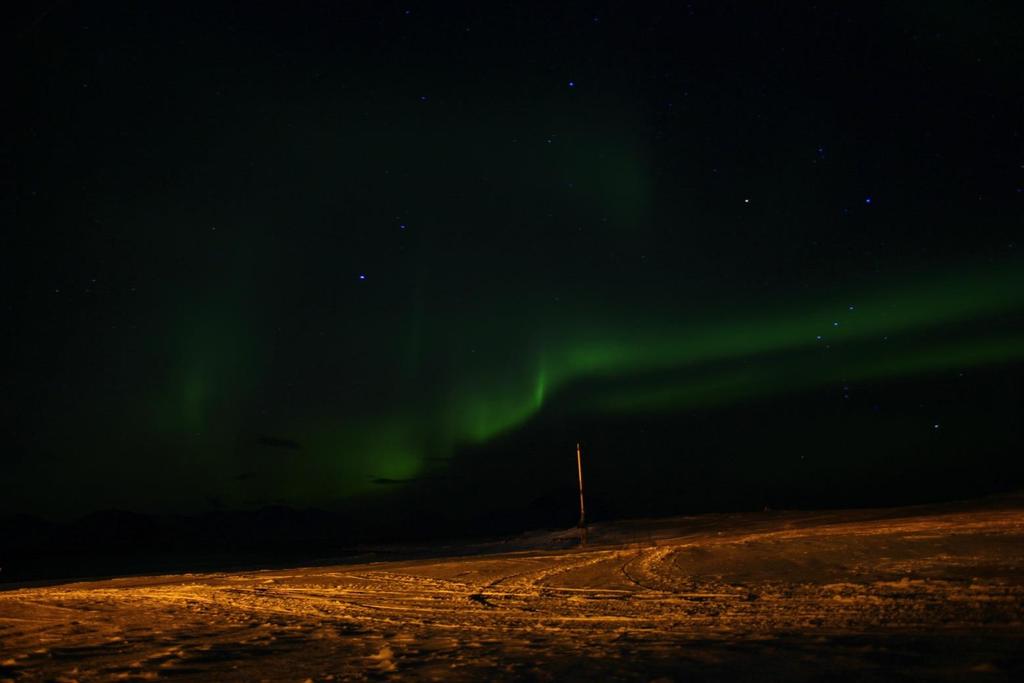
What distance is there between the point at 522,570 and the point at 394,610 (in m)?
7.04

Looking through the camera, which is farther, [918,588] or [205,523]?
[205,523]

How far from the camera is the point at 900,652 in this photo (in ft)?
25.1

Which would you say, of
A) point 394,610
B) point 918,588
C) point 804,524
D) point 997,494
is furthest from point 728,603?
point 997,494

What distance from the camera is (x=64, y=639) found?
11.5 meters

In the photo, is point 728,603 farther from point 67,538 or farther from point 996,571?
point 67,538

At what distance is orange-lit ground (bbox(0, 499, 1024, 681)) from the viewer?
7.79 meters

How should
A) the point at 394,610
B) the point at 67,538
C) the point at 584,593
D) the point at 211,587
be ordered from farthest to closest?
1. the point at 67,538
2. the point at 211,587
3. the point at 584,593
4. the point at 394,610

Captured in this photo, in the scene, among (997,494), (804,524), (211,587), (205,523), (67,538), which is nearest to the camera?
(211,587)

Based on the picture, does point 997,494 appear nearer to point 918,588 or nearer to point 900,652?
point 918,588

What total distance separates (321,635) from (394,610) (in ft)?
8.93

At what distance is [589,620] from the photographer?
11023 millimetres

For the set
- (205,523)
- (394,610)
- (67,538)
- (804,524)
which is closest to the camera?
(394,610)

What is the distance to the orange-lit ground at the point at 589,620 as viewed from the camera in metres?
7.79

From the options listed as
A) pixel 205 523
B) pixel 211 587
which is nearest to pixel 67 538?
pixel 205 523
